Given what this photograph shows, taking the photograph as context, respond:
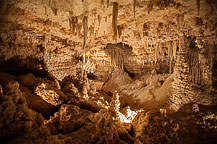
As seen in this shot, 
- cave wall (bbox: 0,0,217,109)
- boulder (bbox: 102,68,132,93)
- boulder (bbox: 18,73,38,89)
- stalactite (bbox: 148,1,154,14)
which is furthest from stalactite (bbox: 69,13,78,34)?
boulder (bbox: 102,68,132,93)

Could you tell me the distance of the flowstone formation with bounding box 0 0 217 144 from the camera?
3072mm

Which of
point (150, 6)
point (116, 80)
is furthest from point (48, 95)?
point (116, 80)

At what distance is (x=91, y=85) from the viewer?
33.3 feet

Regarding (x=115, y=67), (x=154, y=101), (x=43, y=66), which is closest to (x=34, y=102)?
(x=43, y=66)

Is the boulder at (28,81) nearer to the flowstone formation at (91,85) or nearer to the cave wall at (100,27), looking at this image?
the flowstone formation at (91,85)

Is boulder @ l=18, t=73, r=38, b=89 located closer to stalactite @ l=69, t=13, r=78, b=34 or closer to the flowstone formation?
the flowstone formation

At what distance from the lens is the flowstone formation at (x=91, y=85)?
10.1 ft

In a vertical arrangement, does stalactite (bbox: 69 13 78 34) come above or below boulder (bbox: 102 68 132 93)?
above

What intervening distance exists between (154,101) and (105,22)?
6195 mm

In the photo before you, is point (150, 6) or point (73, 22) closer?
point (150, 6)

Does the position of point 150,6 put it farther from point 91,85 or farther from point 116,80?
point 116,80

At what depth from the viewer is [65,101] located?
186 inches

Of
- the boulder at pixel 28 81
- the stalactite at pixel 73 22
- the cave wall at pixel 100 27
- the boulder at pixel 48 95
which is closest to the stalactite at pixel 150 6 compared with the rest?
the cave wall at pixel 100 27

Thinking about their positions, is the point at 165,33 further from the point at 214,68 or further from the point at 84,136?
the point at 84,136
